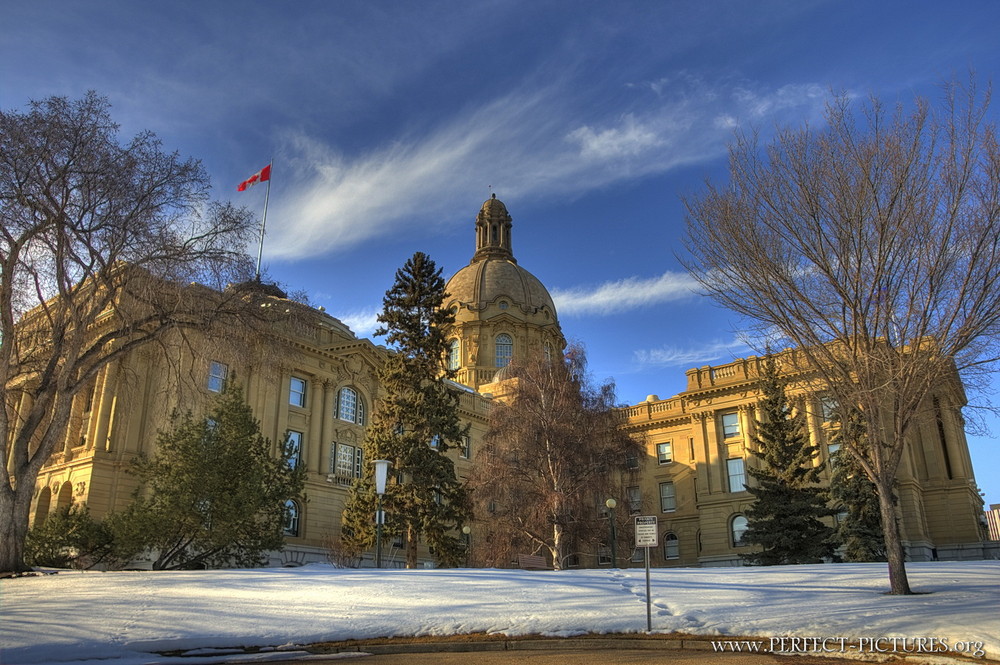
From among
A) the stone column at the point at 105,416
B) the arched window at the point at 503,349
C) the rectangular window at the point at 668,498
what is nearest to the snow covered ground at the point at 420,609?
the stone column at the point at 105,416

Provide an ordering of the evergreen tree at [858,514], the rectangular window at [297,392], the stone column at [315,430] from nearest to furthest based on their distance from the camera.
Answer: the evergreen tree at [858,514]
the stone column at [315,430]
the rectangular window at [297,392]

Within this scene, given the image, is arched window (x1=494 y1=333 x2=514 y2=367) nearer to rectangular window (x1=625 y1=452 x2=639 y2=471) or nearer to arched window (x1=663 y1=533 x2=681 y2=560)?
arched window (x1=663 y1=533 x2=681 y2=560)

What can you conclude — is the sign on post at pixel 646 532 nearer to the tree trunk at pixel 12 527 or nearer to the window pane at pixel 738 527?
the tree trunk at pixel 12 527

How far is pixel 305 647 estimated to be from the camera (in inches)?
455

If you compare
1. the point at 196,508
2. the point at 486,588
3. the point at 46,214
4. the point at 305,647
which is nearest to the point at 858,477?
the point at 486,588

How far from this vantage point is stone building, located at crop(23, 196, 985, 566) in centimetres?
3188

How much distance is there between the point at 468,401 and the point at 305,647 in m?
39.6

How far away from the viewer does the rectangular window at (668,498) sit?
2131 inches

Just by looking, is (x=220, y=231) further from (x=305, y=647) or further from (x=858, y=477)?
(x=858, y=477)

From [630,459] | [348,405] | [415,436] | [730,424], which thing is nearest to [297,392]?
[348,405]

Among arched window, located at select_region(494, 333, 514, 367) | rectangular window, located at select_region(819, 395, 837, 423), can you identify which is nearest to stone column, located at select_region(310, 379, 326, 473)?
rectangular window, located at select_region(819, 395, 837, 423)

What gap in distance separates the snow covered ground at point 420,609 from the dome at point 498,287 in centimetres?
5557

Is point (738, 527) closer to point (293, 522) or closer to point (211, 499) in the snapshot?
point (293, 522)

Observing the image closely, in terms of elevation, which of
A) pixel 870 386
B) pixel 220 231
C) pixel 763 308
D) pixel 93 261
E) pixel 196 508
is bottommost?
pixel 196 508
